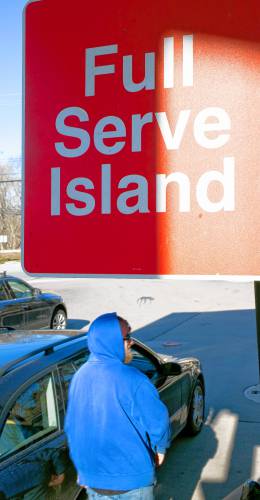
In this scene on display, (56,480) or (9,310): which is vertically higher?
(9,310)

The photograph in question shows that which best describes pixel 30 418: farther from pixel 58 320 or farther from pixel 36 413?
pixel 58 320

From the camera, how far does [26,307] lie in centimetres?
1212

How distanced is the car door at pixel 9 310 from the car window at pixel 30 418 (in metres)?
7.46

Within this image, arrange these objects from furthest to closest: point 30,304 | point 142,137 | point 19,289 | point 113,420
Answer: point 19,289, point 30,304, point 113,420, point 142,137

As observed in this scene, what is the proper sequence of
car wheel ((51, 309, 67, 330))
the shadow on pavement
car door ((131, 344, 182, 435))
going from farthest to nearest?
car wheel ((51, 309, 67, 330))
car door ((131, 344, 182, 435))
the shadow on pavement

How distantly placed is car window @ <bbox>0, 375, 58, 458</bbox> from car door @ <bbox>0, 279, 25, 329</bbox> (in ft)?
24.5

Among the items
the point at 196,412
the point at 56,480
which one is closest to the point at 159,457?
the point at 56,480

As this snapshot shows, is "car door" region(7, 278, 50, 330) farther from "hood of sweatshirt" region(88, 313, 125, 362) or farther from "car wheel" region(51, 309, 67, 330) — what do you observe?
"hood of sweatshirt" region(88, 313, 125, 362)

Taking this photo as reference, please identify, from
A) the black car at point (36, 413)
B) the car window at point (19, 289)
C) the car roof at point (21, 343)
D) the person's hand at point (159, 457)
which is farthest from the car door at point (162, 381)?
the car window at point (19, 289)

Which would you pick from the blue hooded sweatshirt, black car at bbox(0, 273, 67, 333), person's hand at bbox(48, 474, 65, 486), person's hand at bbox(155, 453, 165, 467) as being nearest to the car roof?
person's hand at bbox(48, 474, 65, 486)

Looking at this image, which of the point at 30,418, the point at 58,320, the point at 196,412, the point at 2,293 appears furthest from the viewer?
the point at 58,320

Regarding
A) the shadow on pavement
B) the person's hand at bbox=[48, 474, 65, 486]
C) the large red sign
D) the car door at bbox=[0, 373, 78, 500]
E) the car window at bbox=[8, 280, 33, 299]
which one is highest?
the large red sign

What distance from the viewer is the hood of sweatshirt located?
9.73ft

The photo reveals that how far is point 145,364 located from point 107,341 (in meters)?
2.75
